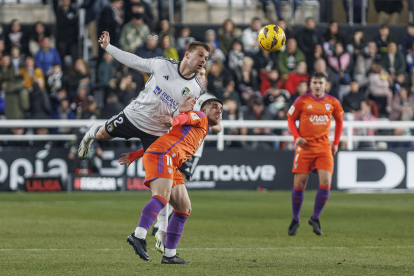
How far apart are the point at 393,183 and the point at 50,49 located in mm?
9249

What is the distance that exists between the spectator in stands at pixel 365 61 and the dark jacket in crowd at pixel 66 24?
25.8 feet

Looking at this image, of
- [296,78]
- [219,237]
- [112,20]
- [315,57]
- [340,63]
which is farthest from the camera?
[340,63]

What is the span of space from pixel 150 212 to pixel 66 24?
13198 millimetres

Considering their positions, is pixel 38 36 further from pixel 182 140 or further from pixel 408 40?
pixel 182 140

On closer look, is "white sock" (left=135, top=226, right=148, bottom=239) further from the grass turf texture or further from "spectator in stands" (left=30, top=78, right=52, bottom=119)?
"spectator in stands" (left=30, top=78, right=52, bottom=119)

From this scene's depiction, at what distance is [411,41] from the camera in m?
19.4

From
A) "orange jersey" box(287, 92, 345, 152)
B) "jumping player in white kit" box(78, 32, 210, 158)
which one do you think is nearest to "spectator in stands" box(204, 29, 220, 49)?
"orange jersey" box(287, 92, 345, 152)

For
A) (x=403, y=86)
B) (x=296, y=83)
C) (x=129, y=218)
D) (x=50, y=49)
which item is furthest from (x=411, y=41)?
(x=129, y=218)

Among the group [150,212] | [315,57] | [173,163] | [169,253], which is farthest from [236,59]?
[150,212]

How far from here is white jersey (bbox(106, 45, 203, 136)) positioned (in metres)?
6.92

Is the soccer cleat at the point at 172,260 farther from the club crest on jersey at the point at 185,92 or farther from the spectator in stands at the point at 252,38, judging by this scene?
the spectator in stands at the point at 252,38

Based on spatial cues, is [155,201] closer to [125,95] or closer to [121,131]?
[121,131]

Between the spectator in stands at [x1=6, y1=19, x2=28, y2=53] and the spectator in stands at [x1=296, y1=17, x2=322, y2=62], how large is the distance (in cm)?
756

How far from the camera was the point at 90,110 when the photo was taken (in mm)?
15609
